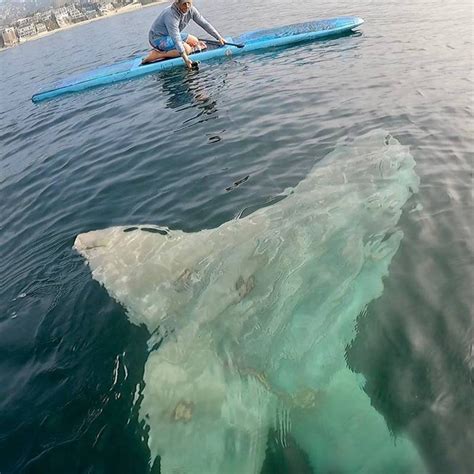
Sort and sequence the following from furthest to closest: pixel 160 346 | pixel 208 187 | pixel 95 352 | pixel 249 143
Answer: pixel 249 143, pixel 208 187, pixel 95 352, pixel 160 346

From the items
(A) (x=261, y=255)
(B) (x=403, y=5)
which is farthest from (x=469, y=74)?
(B) (x=403, y=5)

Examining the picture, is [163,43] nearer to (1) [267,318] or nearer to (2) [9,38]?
(1) [267,318]

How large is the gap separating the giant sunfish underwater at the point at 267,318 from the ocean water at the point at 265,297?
18 millimetres

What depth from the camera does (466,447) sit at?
2.73 metres

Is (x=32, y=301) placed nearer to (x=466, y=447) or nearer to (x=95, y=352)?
(x=95, y=352)

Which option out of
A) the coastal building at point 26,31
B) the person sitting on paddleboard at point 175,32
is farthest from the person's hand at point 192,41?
the coastal building at point 26,31

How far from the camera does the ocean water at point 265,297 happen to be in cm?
293

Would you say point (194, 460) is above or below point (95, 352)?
above

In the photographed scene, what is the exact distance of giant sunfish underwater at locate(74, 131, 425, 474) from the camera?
2.81 m

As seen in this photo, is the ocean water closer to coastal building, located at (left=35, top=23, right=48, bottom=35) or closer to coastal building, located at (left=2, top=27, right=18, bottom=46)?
coastal building, located at (left=2, top=27, right=18, bottom=46)

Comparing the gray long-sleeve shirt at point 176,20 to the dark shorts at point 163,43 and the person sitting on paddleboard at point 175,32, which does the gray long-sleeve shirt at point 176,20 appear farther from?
the dark shorts at point 163,43

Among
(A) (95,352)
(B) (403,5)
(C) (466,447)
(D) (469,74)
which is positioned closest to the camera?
(C) (466,447)

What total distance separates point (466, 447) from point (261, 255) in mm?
2393

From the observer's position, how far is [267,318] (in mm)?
3664
